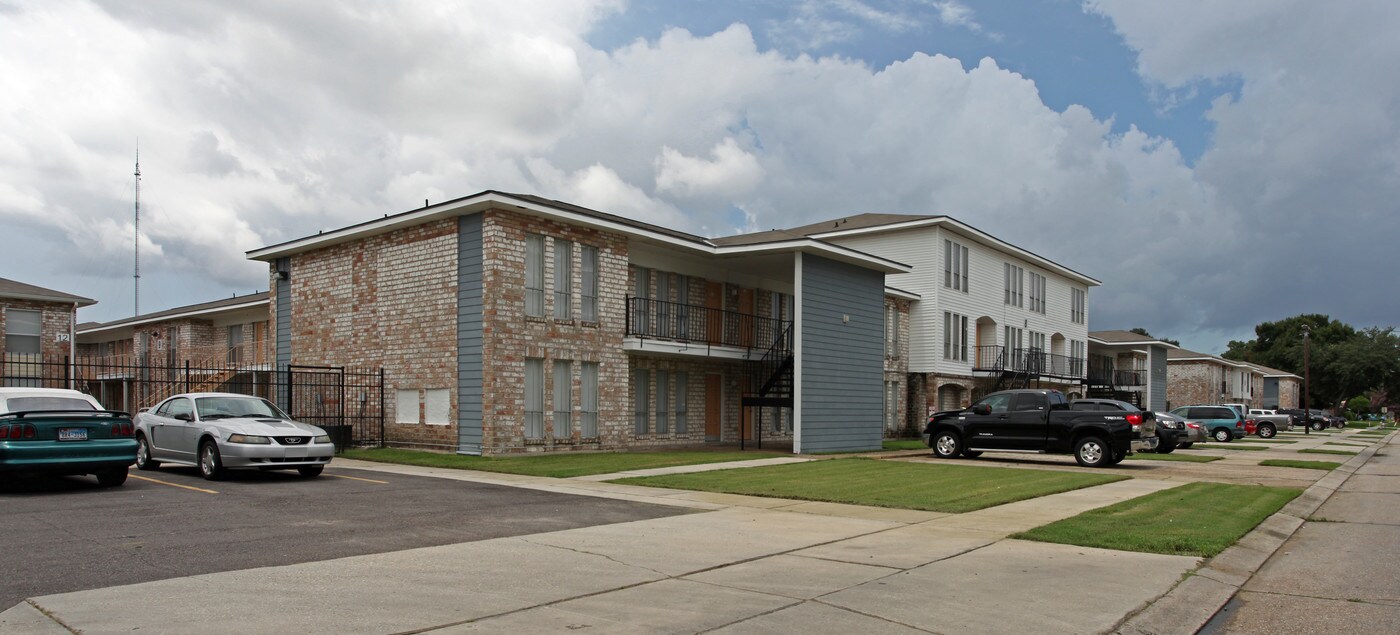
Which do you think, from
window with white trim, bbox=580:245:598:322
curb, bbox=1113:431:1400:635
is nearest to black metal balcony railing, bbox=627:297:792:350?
window with white trim, bbox=580:245:598:322

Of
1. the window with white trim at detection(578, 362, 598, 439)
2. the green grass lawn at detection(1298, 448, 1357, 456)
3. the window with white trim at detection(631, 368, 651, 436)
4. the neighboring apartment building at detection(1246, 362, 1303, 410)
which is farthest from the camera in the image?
the neighboring apartment building at detection(1246, 362, 1303, 410)

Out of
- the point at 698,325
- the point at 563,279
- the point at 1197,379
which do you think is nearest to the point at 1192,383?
the point at 1197,379

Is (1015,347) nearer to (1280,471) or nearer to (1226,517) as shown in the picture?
(1280,471)

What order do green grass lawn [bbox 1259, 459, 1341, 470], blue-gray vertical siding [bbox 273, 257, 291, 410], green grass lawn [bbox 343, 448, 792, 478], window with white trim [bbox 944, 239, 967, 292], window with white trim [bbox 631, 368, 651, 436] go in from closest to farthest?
green grass lawn [bbox 343, 448, 792, 478]
green grass lawn [bbox 1259, 459, 1341, 470]
window with white trim [bbox 631, 368, 651, 436]
blue-gray vertical siding [bbox 273, 257, 291, 410]
window with white trim [bbox 944, 239, 967, 292]

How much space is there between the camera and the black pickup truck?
22.6 meters

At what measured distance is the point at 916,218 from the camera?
126ft

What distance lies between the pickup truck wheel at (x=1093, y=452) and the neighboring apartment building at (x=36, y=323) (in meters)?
34.0

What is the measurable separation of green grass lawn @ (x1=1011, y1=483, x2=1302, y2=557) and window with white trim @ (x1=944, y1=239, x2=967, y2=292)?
2363cm

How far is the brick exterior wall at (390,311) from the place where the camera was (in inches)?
869

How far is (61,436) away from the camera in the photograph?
12.8 metres

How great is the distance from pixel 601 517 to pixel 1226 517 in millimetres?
7970

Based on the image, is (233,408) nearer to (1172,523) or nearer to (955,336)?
(1172,523)

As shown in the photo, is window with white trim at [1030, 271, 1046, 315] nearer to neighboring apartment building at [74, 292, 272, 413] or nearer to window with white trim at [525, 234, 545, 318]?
window with white trim at [525, 234, 545, 318]

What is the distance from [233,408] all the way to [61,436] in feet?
10.3
